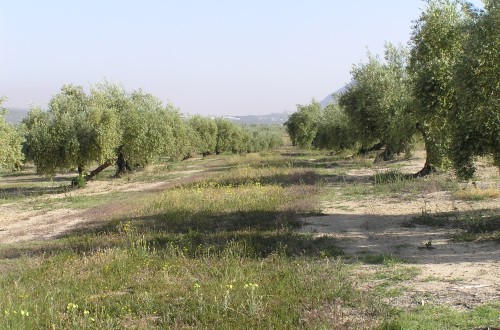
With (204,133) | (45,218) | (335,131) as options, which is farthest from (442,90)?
(204,133)

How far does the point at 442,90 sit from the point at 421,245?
962cm

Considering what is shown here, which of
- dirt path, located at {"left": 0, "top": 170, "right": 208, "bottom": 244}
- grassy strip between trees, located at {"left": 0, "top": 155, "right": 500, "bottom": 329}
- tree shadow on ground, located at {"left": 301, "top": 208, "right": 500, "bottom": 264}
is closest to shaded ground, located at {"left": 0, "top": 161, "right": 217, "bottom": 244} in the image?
dirt path, located at {"left": 0, "top": 170, "right": 208, "bottom": 244}

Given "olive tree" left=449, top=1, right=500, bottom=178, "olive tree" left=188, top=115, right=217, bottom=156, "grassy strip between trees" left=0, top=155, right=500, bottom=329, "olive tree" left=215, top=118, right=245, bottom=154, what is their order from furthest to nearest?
"olive tree" left=215, top=118, right=245, bottom=154
"olive tree" left=188, top=115, right=217, bottom=156
"olive tree" left=449, top=1, right=500, bottom=178
"grassy strip between trees" left=0, top=155, right=500, bottom=329

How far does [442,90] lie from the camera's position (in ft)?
65.6

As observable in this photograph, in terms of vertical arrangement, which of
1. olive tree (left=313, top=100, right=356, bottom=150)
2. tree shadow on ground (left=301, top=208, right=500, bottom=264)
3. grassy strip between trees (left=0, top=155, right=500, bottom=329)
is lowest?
tree shadow on ground (left=301, top=208, right=500, bottom=264)

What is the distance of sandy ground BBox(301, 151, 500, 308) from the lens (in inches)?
340

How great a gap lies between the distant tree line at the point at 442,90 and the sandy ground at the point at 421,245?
266 centimetres

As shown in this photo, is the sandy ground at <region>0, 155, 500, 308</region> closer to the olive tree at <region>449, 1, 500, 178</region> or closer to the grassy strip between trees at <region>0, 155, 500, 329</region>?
the grassy strip between trees at <region>0, 155, 500, 329</region>

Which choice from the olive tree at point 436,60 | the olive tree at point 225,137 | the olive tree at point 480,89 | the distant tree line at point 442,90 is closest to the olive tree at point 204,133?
the olive tree at point 225,137

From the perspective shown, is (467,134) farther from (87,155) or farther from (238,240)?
(87,155)

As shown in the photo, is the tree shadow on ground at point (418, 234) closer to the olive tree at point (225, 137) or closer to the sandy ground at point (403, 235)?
the sandy ground at point (403, 235)

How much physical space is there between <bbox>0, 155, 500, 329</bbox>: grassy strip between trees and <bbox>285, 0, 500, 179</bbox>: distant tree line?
616 cm

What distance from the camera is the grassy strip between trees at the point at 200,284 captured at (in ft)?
25.2

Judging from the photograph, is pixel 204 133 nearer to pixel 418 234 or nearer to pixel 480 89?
pixel 418 234
